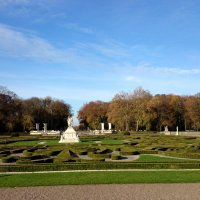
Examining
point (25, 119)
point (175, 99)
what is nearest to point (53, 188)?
point (25, 119)

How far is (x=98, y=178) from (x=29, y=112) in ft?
237

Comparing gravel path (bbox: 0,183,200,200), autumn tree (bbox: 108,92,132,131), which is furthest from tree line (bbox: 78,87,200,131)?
gravel path (bbox: 0,183,200,200)

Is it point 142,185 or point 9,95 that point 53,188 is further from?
point 9,95

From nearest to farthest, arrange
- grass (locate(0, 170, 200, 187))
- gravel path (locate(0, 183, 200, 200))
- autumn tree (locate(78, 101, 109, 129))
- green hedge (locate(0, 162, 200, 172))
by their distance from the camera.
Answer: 1. gravel path (locate(0, 183, 200, 200))
2. grass (locate(0, 170, 200, 187))
3. green hedge (locate(0, 162, 200, 172))
4. autumn tree (locate(78, 101, 109, 129))

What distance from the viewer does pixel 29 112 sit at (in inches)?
3376

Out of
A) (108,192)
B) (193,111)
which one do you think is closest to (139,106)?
(193,111)

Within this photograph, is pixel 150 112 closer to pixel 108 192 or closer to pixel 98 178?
pixel 98 178

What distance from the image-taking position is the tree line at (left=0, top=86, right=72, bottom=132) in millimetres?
73938

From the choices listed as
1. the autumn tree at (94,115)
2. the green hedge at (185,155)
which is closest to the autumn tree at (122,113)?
the autumn tree at (94,115)

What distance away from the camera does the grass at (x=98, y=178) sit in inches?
570

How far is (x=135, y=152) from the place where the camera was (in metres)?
27.0

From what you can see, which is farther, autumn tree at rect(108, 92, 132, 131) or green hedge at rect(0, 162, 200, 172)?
autumn tree at rect(108, 92, 132, 131)

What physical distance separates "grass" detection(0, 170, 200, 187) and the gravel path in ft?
2.44

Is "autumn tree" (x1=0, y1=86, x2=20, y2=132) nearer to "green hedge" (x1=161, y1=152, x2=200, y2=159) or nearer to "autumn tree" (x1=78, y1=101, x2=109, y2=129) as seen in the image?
"autumn tree" (x1=78, y1=101, x2=109, y2=129)
